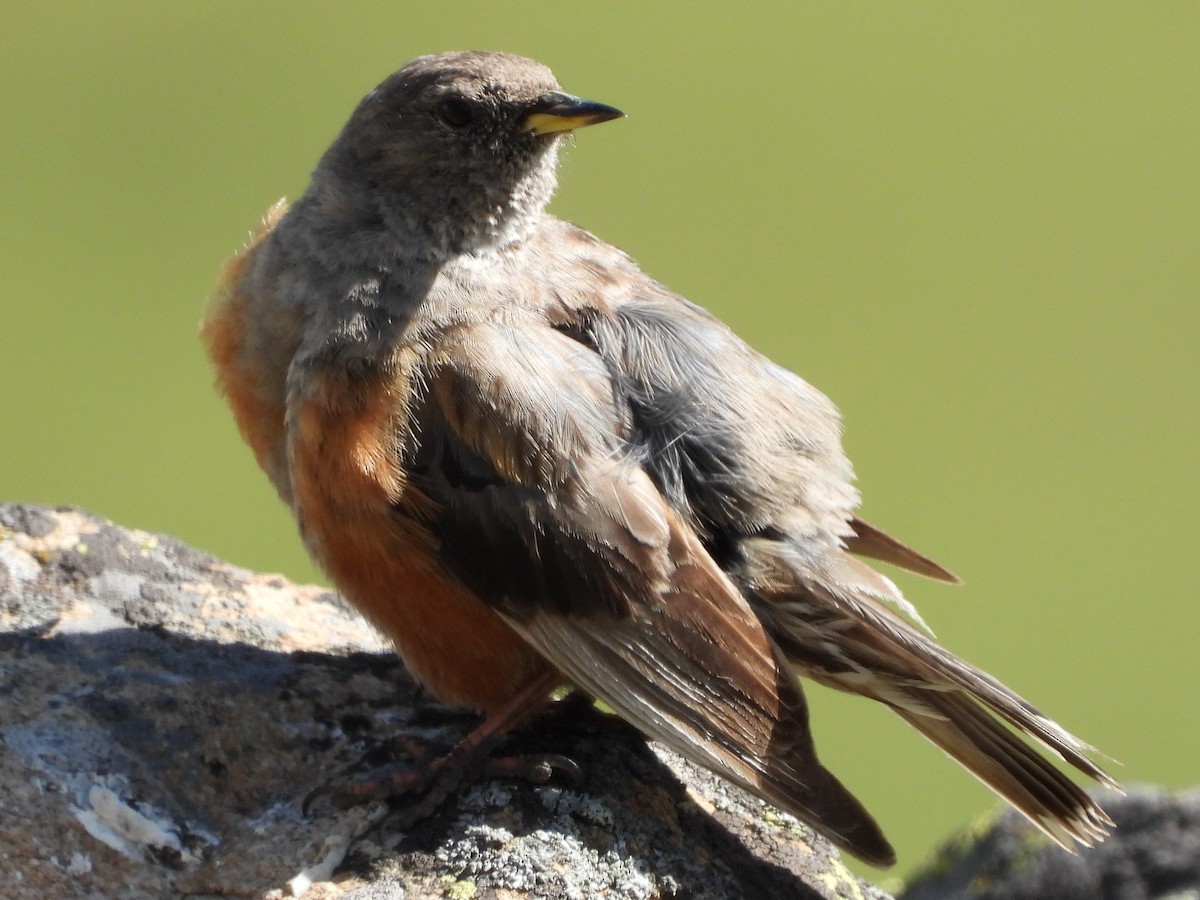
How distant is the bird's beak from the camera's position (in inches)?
176

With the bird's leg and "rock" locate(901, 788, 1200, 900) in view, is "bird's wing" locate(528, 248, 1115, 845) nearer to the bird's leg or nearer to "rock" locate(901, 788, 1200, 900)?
"rock" locate(901, 788, 1200, 900)

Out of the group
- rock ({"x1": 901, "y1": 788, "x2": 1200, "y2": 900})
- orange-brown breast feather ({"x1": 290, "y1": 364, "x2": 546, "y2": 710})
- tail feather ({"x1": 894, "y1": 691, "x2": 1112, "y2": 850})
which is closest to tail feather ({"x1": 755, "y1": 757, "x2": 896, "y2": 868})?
tail feather ({"x1": 894, "y1": 691, "x2": 1112, "y2": 850})

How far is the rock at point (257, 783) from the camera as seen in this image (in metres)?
Answer: 3.47

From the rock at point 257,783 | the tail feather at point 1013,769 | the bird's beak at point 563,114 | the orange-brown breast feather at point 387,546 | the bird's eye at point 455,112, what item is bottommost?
the rock at point 257,783

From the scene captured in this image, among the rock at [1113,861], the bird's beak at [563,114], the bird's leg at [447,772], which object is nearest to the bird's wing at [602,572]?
the bird's leg at [447,772]

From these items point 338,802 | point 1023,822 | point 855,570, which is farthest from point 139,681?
point 1023,822

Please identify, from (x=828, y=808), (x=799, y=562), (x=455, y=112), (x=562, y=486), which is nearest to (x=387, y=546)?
(x=562, y=486)

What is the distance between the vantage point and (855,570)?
4184mm

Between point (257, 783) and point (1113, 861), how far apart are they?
2.74m

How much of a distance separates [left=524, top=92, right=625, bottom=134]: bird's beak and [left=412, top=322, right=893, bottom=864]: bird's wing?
36.1 inches

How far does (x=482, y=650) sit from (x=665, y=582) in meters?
0.59

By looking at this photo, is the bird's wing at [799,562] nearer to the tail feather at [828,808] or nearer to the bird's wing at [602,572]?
the bird's wing at [602,572]

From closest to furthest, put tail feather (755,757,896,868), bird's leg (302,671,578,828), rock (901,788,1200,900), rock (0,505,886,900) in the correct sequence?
rock (0,505,886,900), tail feather (755,757,896,868), bird's leg (302,671,578,828), rock (901,788,1200,900)

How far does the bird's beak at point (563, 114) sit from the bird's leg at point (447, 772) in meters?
1.88
